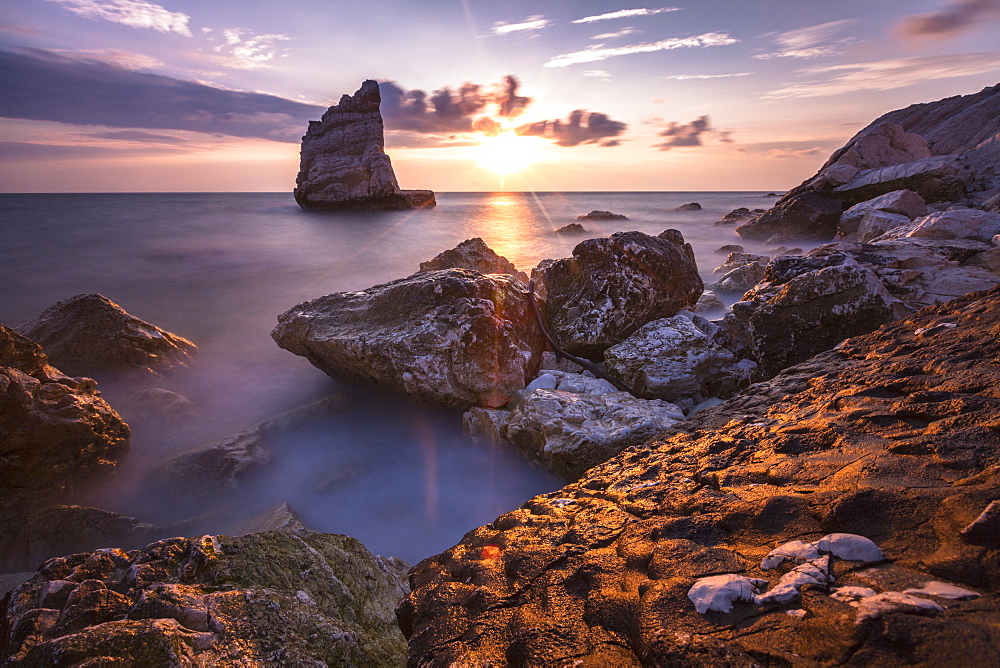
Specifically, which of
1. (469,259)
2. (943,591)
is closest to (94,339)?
(469,259)

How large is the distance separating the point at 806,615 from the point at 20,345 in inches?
216

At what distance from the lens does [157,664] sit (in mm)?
1288

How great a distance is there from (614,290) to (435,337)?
226 cm

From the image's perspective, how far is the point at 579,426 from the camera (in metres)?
3.52

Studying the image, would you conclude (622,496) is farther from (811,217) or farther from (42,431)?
(811,217)

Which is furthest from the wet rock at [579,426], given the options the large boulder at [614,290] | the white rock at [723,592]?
the white rock at [723,592]

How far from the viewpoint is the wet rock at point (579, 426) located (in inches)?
131

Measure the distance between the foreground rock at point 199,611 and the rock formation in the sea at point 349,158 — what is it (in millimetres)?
40317

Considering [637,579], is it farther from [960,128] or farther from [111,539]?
[960,128]

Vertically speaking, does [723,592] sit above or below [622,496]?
above

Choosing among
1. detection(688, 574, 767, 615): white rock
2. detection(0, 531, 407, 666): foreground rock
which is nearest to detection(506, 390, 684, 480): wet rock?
detection(0, 531, 407, 666): foreground rock

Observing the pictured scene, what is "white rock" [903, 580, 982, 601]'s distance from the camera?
99 centimetres

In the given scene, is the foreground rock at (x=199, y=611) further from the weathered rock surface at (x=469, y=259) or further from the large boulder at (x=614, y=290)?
the weathered rock surface at (x=469, y=259)

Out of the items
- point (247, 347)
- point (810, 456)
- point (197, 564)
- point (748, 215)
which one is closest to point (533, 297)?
point (810, 456)
